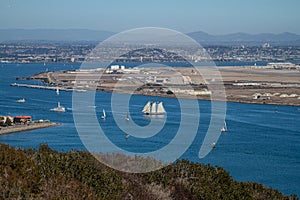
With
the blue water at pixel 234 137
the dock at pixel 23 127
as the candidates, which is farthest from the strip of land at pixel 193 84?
the dock at pixel 23 127

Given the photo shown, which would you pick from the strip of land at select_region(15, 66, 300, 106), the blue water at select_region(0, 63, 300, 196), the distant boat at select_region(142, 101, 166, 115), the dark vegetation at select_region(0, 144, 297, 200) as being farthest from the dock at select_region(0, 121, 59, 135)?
the dark vegetation at select_region(0, 144, 297, 200)

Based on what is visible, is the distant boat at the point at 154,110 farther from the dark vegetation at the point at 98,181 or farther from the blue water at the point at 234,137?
the dark vegetation at the point at 98,181

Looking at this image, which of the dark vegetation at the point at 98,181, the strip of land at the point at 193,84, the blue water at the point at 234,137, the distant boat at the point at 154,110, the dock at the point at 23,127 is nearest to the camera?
the dark vegetation at the point at 98,181

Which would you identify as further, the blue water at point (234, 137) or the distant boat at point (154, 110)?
the distant boat at point (154, 110)

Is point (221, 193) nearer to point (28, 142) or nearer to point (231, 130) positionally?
point (28, 142)

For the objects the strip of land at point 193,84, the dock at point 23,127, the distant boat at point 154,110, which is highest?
the distant boat at point 154,110

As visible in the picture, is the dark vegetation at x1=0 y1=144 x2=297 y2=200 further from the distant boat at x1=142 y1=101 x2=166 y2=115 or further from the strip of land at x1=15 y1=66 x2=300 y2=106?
the strip of land at x1=15 y1=66 x2=300 y2=106

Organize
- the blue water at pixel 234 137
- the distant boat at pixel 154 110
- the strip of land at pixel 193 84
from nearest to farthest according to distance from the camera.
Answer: the blue water at pixel 234 137
the distant boat at pixel 154 110
the strip of land at pixel 193 84
